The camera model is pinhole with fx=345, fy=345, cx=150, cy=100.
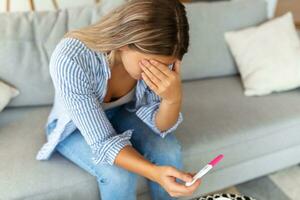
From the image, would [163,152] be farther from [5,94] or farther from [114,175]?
[5,94]

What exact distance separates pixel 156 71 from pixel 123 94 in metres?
0.28

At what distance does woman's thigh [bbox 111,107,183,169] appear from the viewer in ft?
3.64

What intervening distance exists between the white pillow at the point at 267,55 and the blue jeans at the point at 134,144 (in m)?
0.67

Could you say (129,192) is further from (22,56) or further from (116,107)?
(22,56)

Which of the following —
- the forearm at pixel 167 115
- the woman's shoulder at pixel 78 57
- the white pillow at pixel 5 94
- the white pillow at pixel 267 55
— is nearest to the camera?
the woman's shoulder at pixel 78 57

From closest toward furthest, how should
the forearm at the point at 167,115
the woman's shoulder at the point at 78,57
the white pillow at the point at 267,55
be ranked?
1. the woman's shoulder at the point at 78,57
2. the forearm at the point at 167,115
3. the white pillow at the point at 267,55

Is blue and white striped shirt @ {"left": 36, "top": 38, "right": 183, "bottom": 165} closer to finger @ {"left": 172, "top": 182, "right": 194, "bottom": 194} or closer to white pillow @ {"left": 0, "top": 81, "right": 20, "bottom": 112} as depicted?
finger @ {"left": 172, "top": 182, "right": 194, "bottom": 194}

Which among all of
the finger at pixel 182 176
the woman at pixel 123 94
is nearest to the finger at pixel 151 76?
the woman at pixel 123 94

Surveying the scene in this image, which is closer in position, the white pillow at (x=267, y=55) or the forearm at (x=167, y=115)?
the forearm at (x=167, y=115)

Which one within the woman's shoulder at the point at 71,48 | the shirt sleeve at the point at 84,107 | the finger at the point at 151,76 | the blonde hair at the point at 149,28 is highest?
the blonde hair at the point at 149,28

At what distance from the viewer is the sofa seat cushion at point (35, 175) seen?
1.05 m

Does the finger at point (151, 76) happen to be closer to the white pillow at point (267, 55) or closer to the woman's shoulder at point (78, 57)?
the woman's shoulder at point (78, 57)

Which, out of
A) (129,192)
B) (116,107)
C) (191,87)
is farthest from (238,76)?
(129,192)

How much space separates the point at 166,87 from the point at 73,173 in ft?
1.37
